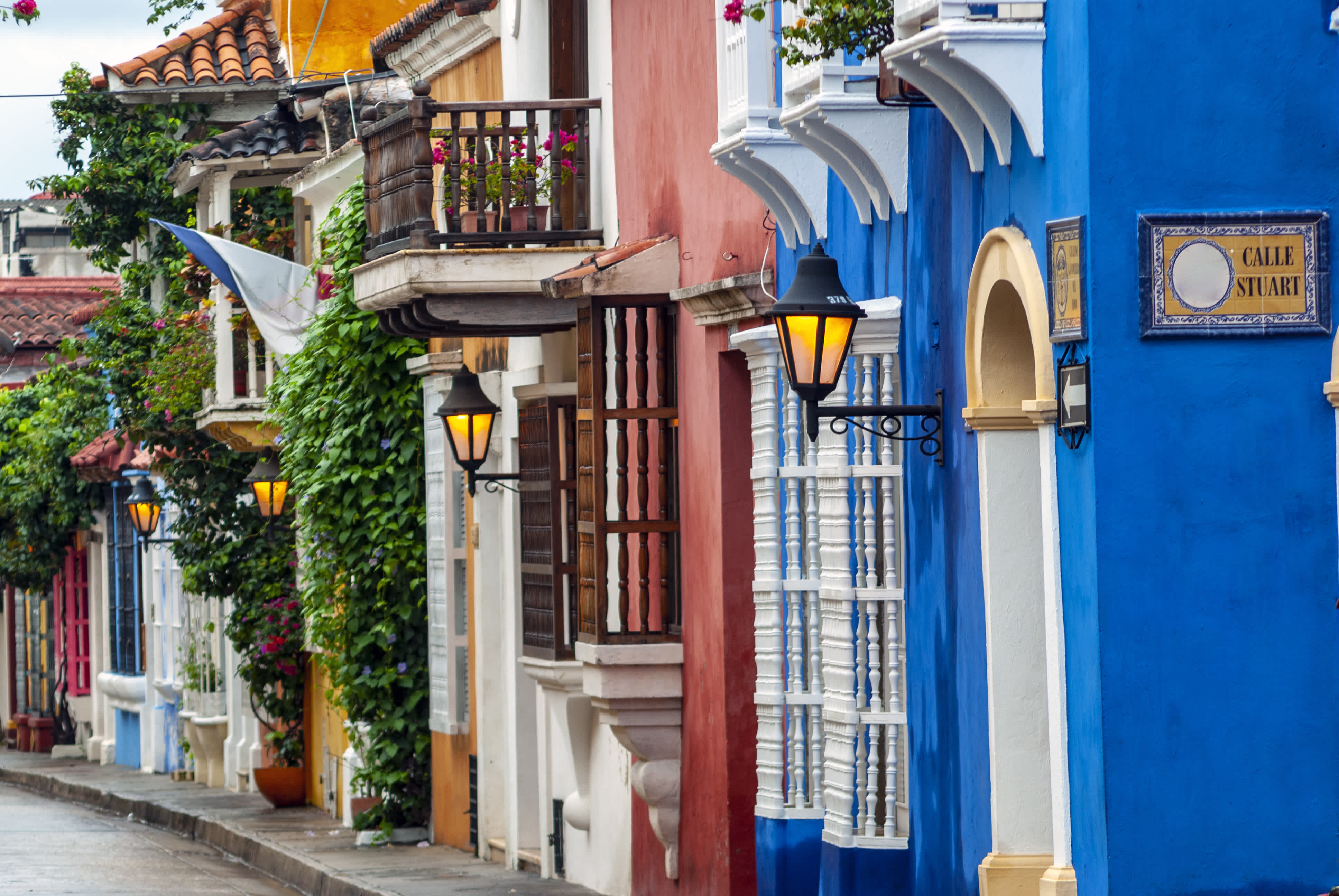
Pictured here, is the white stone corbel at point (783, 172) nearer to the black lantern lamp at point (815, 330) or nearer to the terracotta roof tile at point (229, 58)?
the black lantern lamp at point (815, 330)

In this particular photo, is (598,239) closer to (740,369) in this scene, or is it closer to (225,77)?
(740,369)

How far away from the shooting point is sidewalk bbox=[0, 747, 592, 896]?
14.7 m

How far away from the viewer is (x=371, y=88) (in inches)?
739

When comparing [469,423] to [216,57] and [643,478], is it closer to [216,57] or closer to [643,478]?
[643,478]

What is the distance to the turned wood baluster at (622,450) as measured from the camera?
1248 centimetres

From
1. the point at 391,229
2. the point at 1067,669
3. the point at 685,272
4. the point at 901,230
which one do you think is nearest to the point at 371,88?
the point at 391,229

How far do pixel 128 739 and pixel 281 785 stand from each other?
8.61 meters

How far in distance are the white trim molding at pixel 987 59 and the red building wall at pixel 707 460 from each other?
3.37 meters

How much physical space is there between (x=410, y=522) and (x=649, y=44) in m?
5.43

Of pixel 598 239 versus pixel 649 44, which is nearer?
pixel 649 44

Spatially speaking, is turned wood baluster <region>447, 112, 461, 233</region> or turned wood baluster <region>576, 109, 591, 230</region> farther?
turned wood baluster <region>576, 109, 591, 230</region>

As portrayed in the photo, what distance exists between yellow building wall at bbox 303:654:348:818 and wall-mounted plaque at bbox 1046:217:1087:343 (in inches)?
479

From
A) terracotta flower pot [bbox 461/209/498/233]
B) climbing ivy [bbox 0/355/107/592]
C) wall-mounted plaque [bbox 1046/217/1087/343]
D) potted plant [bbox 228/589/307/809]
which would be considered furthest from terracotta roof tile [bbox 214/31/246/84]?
wall-mounted plaque [bbox 1046/217/1087/343]

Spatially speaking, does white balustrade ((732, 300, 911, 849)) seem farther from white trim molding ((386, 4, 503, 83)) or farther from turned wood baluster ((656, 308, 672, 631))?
white trim molding ((386, 4, 503, 83))
